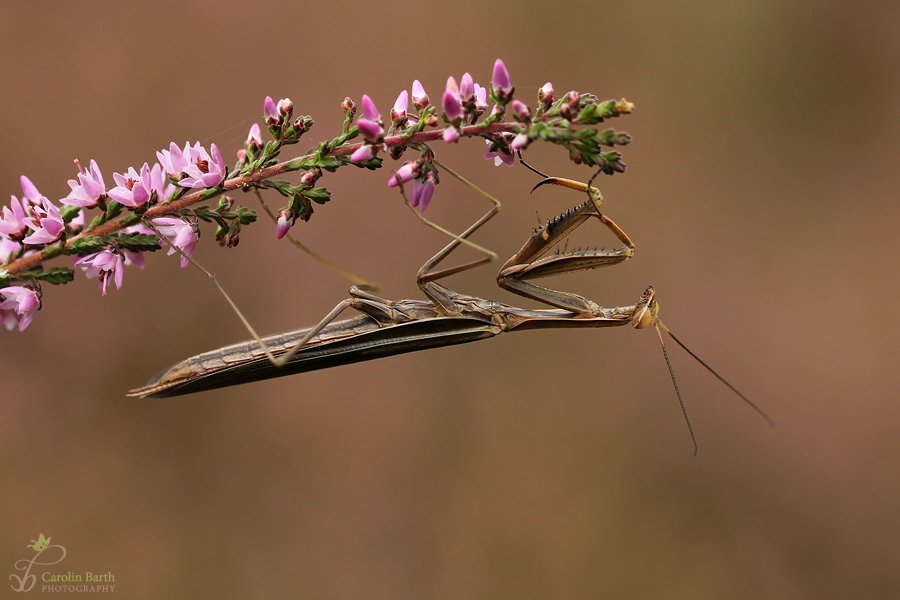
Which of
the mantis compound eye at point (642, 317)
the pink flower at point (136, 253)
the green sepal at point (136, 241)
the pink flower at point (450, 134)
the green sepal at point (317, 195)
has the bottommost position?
the mantis compound eye at point (642, 317)

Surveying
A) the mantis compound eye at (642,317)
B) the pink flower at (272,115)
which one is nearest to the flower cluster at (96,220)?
the pink flower at (272,115)

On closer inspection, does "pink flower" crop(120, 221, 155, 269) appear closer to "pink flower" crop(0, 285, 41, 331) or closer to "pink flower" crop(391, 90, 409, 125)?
"pink flower" crop(0, 285, 41, 331)

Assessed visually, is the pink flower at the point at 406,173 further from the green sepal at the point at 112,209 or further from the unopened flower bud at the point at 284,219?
the green sepal at the point at 112,209

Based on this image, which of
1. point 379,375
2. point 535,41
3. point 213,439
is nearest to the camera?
point 213,439

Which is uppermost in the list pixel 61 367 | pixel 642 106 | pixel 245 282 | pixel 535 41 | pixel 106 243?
pixel 535 41

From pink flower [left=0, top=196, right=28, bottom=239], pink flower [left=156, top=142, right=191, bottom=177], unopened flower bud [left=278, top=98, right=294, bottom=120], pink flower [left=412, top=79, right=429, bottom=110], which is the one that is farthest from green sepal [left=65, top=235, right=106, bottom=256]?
pink flower [left=412, top=79, right=429, bottom=110]

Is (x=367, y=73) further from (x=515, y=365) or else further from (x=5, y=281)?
(x=5, y=281)

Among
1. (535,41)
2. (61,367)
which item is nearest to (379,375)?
(61,367)

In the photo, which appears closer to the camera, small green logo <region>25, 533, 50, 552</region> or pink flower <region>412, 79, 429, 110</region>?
pink flower <region>412, 79, 429, 110</region>
